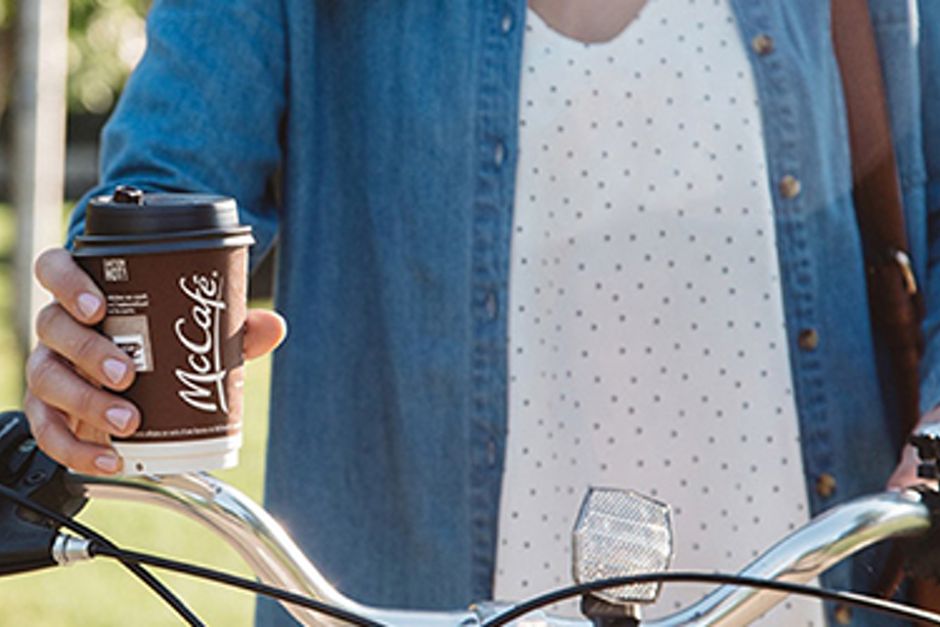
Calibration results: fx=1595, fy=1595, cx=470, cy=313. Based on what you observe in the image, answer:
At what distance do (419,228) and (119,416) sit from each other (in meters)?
0.86

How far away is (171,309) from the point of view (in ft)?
4.65

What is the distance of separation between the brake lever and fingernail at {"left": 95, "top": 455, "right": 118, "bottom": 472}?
68 mm

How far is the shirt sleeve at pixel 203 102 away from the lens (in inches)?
82.0

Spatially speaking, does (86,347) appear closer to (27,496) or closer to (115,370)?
(115,370)

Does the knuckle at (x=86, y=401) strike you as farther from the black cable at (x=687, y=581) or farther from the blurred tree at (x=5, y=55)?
the blurred tree at (x=5, y=55)

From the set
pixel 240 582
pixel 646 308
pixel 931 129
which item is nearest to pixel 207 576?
pixel 240 582

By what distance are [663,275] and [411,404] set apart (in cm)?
40

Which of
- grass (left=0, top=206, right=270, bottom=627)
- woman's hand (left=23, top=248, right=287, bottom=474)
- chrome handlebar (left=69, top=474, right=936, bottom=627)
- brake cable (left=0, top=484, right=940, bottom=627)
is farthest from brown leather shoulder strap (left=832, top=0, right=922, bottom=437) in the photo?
grass (left=0, top=206, right=270, bottom=627)

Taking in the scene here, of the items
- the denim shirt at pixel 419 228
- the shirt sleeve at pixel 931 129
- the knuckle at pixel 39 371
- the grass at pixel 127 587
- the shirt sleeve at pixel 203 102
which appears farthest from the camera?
the grass at pixel 127 587

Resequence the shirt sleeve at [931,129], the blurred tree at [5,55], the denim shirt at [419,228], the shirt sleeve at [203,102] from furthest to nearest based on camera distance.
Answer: the blurred tree at [5,55] → the shirt sleeve at [931,129] → the denim shirt at [419,228] → the shirt sleeve at [203,102]

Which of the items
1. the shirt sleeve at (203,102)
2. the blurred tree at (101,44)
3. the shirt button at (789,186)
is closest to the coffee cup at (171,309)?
the shirt sleeve at (203,102)

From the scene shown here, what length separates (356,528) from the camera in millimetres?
2320

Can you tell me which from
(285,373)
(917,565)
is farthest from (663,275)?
(917,565)

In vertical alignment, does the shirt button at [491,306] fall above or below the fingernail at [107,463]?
above
